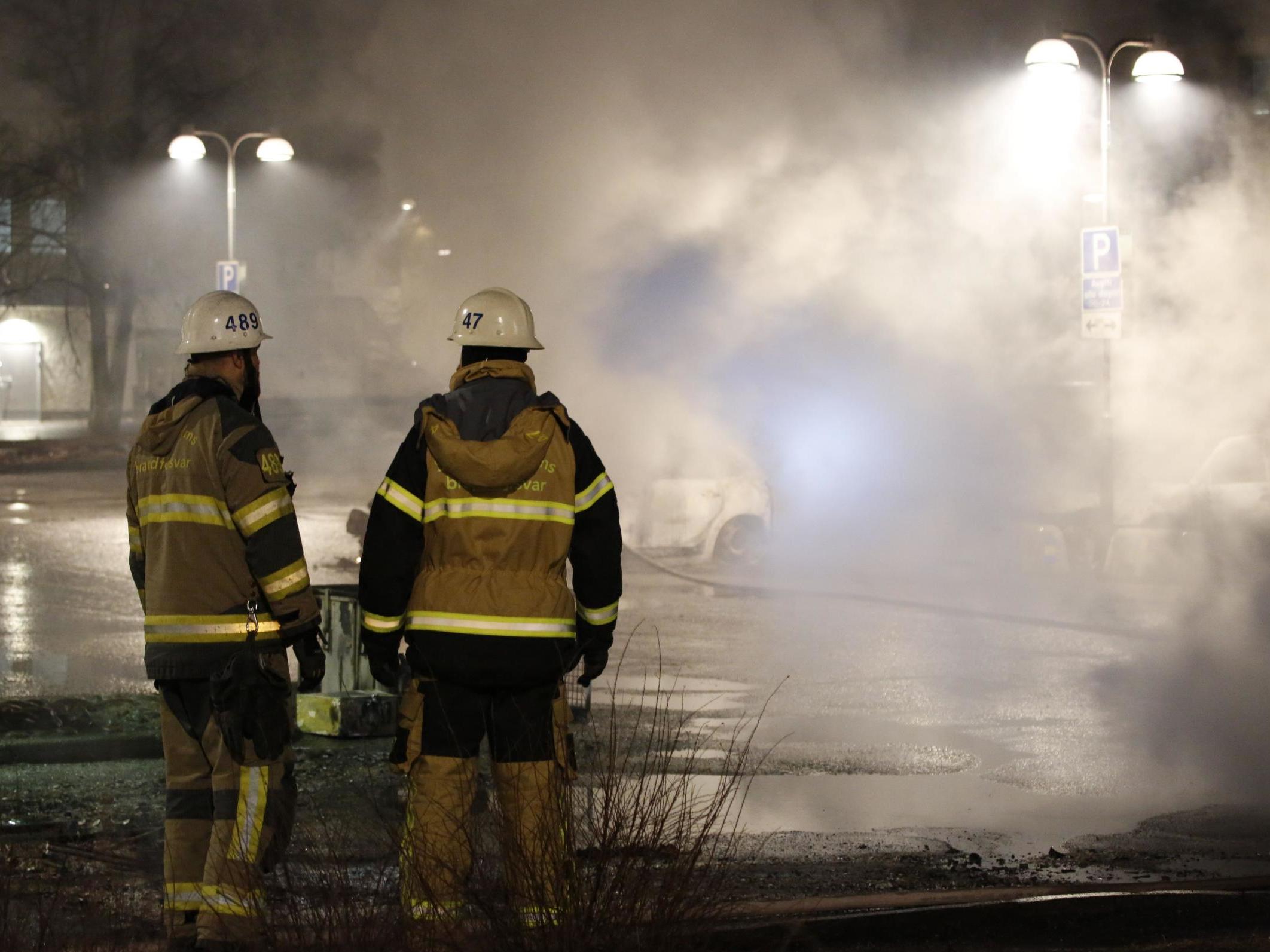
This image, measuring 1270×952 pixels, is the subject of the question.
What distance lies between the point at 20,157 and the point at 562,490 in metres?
19.7

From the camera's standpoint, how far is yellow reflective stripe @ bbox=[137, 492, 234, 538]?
350cm

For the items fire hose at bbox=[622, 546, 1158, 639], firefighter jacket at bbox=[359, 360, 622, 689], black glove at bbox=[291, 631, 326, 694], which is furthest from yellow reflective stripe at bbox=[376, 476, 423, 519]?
fire hose at bbox=[622, 546, 1158, 639]

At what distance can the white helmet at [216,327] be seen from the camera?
12.1 ft

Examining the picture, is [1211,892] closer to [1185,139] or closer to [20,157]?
[1185,139]

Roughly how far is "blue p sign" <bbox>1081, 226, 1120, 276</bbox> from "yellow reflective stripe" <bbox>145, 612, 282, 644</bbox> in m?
9.58

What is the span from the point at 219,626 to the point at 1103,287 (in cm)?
959

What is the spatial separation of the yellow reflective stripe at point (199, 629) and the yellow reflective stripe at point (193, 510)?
215mm

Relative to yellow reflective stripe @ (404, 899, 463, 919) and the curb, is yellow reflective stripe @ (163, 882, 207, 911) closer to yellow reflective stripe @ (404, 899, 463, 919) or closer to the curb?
yellow reflective stripe @ (404, 899, 463, 919)

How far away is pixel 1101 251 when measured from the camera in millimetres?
11867

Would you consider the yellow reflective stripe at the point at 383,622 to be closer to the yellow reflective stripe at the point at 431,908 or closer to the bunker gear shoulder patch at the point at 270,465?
the bunker gear shoulder patch at the point at 270,465

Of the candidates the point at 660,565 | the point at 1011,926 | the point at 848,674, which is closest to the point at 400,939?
the point at 1011,926

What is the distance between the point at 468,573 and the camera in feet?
10.9

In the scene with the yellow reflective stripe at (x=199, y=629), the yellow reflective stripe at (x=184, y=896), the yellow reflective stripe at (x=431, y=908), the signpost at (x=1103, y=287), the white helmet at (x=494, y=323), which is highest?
the signpost at (x=1103, y=287)

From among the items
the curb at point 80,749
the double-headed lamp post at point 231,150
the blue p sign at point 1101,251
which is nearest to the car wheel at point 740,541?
the blue p sign at point 1101,251
